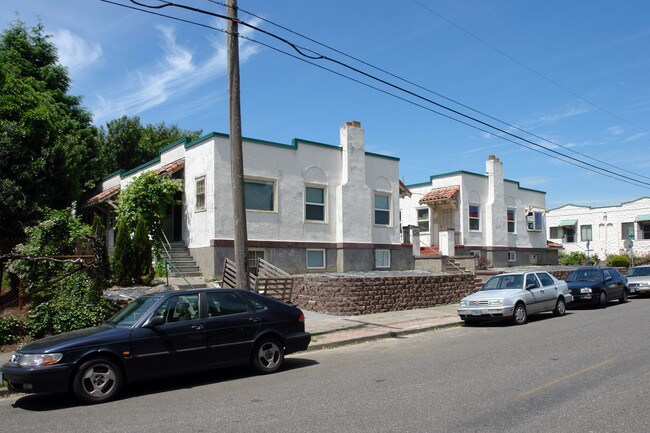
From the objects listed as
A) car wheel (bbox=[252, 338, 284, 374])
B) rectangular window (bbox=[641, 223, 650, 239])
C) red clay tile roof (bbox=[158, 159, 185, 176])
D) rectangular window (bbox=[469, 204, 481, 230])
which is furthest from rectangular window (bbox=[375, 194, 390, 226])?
rectangular window (bbox=[641, 223, 650, 239])

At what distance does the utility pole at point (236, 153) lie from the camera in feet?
39.2

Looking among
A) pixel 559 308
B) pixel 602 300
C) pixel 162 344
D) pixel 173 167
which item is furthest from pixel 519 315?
pixel 173 167

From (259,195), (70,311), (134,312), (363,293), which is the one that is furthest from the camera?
(259,195)

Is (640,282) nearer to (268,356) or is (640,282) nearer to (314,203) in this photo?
(314,203)

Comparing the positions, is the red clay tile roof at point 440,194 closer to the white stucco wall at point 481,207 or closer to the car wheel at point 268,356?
the white stucco wall at point 481,207

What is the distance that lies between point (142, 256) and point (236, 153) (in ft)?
23.7

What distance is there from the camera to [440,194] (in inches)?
1161

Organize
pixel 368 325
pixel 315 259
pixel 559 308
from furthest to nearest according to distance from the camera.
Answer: pixel 315 259, pixel 559 308, pixel 368 325

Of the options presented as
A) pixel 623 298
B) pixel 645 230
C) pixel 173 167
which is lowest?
pixel 623 298

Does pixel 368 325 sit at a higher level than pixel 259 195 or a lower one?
lower

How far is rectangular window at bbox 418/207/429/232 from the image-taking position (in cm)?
3091

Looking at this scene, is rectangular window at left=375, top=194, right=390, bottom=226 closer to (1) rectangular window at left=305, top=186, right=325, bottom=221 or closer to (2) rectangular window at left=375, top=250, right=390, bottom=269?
(2) rectangular window at left=375, top=250, right=390, bottom=269

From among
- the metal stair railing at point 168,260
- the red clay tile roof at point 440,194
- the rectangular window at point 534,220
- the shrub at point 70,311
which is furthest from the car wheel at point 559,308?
the rectangular window at point 534,220

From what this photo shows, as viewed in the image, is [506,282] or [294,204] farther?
[294,204]
